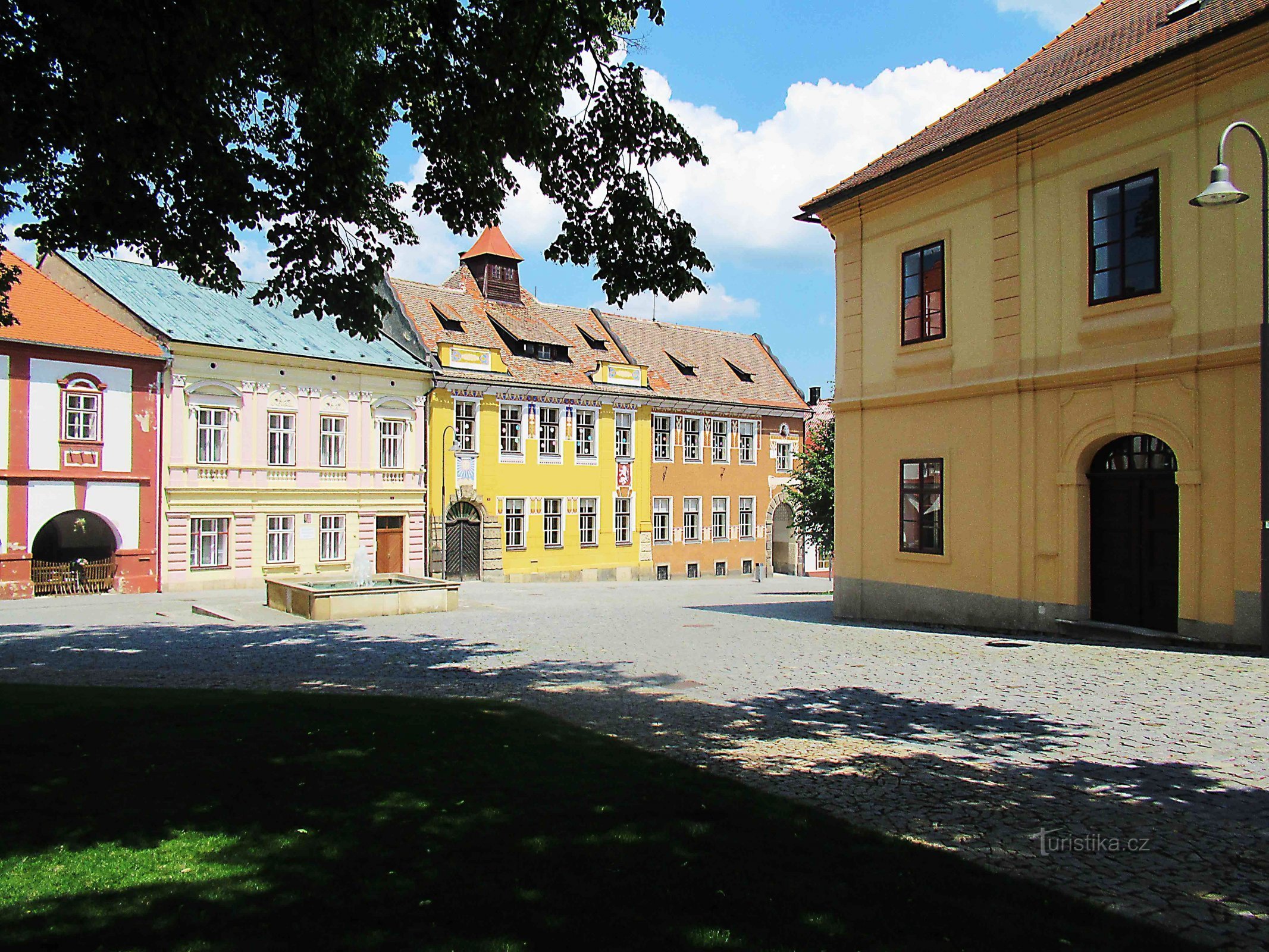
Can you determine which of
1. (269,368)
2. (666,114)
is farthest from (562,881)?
(269,368)

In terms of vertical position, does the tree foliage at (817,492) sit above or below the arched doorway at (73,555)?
above

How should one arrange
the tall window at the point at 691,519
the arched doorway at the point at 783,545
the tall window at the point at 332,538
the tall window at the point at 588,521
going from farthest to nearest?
the arched doorway at the point at 783,545 < the tall window at the point at 691,519 < the tall window at the point at 588,521 < the tall window at the point at 332,538

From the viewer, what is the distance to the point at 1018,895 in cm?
439

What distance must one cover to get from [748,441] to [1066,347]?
3102cm

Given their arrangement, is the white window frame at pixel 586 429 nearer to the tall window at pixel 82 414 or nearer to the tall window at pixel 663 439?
the tall window at pixel 663 439

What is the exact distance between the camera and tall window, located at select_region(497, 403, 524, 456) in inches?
1460

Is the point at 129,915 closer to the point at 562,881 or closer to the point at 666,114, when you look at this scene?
the point at 562,881

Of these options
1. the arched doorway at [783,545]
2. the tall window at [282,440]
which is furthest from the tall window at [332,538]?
the arched doorway at [783,545]

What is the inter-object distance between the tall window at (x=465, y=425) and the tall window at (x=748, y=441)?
14349 mm

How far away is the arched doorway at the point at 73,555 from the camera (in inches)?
1048

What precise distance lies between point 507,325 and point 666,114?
29878mm

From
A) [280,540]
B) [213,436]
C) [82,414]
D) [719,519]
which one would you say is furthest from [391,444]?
[719,519]

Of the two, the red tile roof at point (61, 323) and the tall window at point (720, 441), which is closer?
the red tile roof at point (61, 323)

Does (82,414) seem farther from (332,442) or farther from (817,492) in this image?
(817,492)
